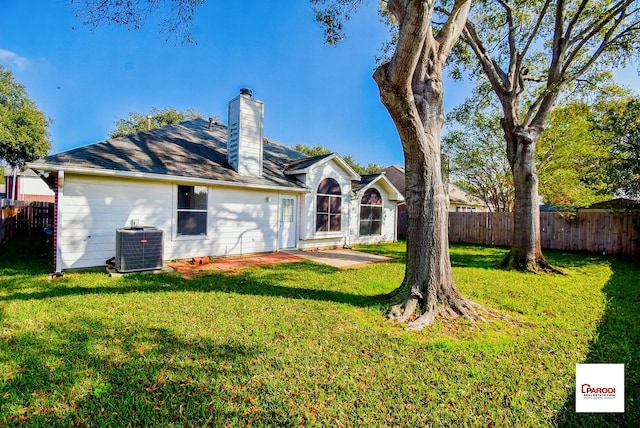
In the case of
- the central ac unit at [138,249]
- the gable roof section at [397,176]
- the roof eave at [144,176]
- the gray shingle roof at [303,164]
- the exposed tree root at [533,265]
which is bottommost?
the exposed tree root at [533,265]

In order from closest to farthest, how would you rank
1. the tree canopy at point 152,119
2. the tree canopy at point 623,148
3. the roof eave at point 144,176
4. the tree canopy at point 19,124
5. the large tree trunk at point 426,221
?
the large tree trunk at point 426,221, the roof eave at point 144,176, the tree canopy at point 623,148, the tree canopy at point 19,124, the tree canopy at point 152,119

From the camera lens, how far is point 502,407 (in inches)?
98.3

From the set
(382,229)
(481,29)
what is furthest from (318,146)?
(481,29)

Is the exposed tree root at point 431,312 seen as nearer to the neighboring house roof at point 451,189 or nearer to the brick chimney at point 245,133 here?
the brick chimney at point 245,133

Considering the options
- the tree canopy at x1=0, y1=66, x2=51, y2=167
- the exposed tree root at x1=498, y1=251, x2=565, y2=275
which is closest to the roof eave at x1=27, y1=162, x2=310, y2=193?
the exposed tree root at x1=498, y1=251, x2=565, y2=275

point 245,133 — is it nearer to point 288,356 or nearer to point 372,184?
point 372,184

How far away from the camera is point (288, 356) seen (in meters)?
3.28

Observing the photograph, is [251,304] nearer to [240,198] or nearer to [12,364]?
[12,364]

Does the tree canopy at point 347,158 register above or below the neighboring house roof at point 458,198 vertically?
above

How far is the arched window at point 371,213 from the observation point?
46.8 ft

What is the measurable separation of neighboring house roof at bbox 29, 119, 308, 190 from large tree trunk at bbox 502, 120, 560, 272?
274 inches

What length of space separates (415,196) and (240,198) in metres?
6.75

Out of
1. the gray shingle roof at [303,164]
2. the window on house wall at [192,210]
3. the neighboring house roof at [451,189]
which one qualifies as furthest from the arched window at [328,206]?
the neighboring house roof at [451,189]

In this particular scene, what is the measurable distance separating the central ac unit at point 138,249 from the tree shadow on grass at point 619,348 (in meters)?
7.67
